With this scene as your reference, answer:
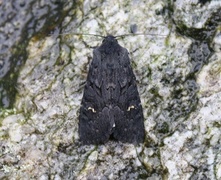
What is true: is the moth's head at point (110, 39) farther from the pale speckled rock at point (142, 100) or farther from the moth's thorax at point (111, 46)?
the pale speckled rock at point (142, 100)

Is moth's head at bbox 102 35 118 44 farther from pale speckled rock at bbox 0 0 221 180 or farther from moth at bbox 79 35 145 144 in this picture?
pale speckled rock at bbox 0 0 221 180

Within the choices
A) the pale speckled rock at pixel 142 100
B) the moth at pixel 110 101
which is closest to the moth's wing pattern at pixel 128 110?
the moth at pixel 110 101

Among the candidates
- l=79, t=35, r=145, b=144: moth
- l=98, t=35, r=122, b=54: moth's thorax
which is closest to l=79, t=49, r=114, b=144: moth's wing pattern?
l=79, t=35, r=145, b=144: moth

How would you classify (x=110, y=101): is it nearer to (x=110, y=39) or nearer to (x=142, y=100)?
(x=142, y=100)

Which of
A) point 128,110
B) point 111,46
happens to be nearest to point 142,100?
point 128,110

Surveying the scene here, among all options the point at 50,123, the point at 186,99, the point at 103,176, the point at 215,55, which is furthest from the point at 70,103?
the point at 215,55

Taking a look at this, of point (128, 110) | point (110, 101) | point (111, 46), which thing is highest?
point (111, 46)

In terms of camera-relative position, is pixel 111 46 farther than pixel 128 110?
Yes

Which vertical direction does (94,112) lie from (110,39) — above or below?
below
